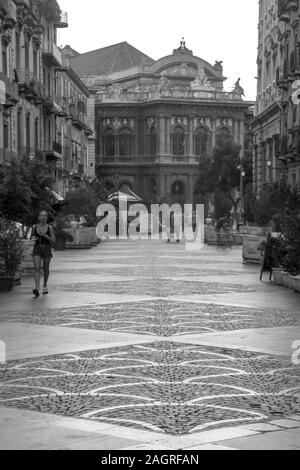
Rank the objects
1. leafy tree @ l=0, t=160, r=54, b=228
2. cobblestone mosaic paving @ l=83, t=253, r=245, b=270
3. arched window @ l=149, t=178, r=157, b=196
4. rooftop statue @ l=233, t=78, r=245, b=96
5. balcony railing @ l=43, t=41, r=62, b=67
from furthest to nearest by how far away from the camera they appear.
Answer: rooftop statue @ l=233, t=78, r=245, b=96
arched window @ l=149, t=178, r=157, b=196
balcony railing @ l=43, t=41, r=62, b=67
cobblestone mosaic paving @ l=83, t=253, r=245, b=270
leafy tree @ l=0, t=160, r=54, b=228

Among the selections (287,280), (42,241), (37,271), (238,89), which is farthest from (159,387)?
(238,89)

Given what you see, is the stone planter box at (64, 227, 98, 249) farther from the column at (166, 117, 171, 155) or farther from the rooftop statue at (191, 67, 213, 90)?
the rooftop statue at (191, 67, 213, 90)

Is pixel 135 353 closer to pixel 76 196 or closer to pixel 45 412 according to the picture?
pixel 45 412

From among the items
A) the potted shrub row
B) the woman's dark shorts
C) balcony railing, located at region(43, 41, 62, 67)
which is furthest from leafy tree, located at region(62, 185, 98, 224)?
the woman's dark shorts

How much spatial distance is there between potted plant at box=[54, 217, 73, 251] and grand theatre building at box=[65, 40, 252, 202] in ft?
189

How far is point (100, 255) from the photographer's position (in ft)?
118

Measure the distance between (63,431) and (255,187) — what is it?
5371 cm

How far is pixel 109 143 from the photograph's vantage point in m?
104

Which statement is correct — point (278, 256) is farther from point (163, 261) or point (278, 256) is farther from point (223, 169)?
point (223, 169)

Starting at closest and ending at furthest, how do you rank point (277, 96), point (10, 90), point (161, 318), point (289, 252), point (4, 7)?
point (161, 318)
point (289, 252)
point (4, 7)
point (10, 90)
point (277, 96)

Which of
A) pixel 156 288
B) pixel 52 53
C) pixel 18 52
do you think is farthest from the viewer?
pixel 52 53

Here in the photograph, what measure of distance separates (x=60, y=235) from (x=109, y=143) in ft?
213

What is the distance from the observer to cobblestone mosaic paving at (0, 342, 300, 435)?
25.7 feet
